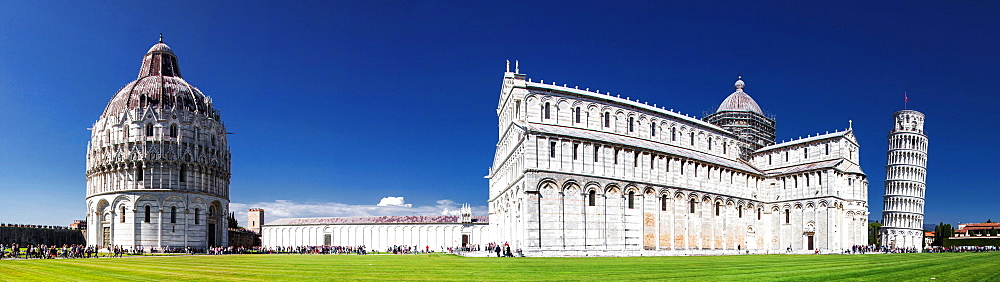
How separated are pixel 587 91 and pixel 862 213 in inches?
1347

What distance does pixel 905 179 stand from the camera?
94625 millimetres

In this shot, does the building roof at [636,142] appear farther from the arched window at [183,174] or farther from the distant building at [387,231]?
the distant building at [387,231]

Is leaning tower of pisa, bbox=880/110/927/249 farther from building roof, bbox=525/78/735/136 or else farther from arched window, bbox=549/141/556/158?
arched window, bbox=549/141/556/158

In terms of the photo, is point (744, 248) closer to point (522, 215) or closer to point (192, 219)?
point (522, 215)

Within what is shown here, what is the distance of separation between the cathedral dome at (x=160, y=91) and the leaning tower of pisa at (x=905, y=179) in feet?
290

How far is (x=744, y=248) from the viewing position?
213 feet

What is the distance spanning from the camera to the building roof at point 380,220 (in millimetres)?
99625

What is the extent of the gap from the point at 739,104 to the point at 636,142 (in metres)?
30.5

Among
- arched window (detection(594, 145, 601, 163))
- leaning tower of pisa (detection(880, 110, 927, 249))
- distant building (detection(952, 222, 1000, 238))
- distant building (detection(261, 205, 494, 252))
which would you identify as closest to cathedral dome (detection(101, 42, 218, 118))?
distant building (detection(261, 205, 494, 252))

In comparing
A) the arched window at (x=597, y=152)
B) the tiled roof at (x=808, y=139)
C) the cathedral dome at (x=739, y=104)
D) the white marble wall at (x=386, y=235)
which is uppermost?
the cathedral dome at (x=739, y=104)

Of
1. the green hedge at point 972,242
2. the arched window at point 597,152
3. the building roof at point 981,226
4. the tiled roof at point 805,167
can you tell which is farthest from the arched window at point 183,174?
the building roof at point 981,226

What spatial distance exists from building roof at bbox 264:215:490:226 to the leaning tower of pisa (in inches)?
2235

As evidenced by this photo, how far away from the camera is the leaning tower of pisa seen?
93875 mm

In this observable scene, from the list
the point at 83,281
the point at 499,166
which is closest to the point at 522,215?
the point at 499,166
